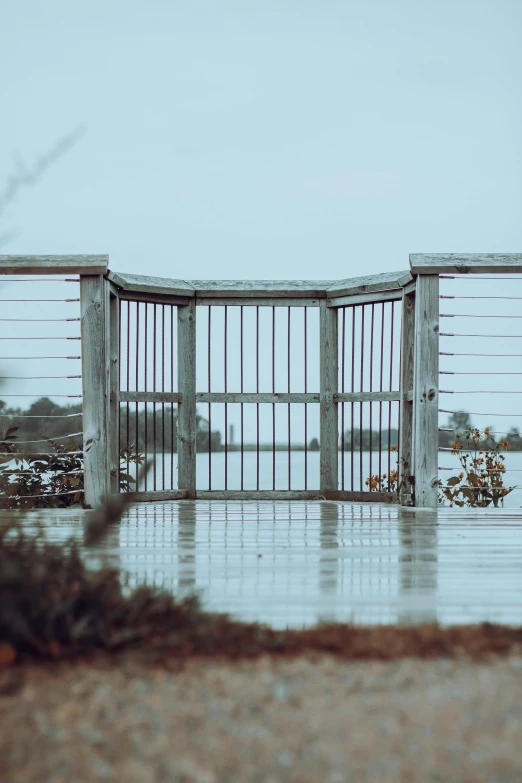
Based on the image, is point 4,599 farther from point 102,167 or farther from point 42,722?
point 102,167

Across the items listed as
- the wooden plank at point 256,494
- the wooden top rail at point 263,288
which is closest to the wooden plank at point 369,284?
the wooden top rail at point 263,288

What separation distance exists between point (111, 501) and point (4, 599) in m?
0.39

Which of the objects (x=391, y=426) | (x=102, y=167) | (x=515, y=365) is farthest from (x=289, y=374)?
(x=102, y=167)

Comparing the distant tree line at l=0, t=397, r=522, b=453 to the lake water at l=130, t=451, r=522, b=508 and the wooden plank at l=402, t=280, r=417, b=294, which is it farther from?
the wooden plank at l=402, t=280, r=417, b=294

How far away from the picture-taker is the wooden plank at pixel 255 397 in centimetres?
555

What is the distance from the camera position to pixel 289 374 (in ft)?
18.4

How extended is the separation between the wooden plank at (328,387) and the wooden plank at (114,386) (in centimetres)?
129

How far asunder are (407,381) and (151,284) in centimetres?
162

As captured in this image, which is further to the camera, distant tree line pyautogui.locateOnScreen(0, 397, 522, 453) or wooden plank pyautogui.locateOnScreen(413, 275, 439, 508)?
distant tree line pyautogui.locateOnScreen(0, 397, 522, 453)

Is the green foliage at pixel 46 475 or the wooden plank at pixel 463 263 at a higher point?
the wooden plank at pixel 463 263

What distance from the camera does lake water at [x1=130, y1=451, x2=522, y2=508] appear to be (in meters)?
5.53

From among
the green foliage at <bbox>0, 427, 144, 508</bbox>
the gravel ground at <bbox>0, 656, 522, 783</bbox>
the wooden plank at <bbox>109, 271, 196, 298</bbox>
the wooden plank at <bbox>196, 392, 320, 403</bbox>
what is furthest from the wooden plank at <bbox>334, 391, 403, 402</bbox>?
the gravel ground at <bbox>0, 656, 522, 783</bbox>

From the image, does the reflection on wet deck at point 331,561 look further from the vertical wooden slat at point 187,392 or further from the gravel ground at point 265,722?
the vertical wooden slat at point 187,392

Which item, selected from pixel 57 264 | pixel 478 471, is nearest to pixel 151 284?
pixel 57 264
